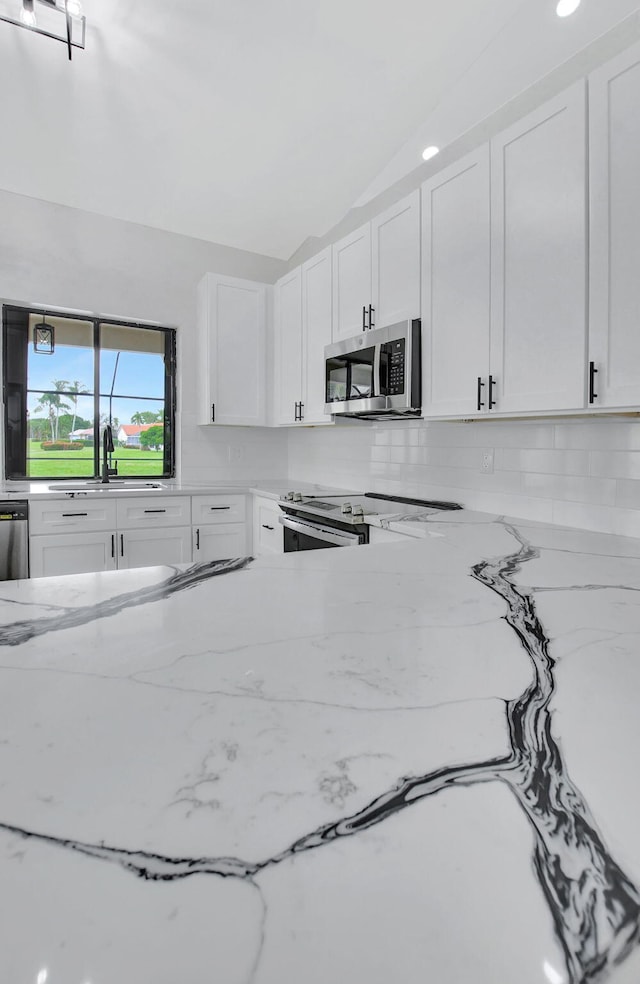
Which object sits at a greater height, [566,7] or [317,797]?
[566,7]

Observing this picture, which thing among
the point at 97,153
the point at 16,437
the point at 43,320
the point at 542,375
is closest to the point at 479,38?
the point at 542,375

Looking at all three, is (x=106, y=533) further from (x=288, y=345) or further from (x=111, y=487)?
(x=288, y=345)

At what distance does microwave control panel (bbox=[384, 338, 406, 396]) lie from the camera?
2.54m

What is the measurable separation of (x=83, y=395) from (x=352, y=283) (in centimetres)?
217

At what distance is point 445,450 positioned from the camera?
2834mm

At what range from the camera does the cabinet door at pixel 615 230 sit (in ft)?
5.10

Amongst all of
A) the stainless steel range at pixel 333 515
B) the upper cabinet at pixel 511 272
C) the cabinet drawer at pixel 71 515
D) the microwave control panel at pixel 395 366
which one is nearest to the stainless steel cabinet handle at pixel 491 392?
the upper cabinet at pixel 511 272

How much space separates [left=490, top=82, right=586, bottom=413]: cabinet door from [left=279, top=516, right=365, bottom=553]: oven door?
0.88 metres

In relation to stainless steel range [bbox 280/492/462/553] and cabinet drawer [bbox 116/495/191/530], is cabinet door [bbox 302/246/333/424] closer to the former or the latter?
stainless steel range [bbox 280/492/462/553]

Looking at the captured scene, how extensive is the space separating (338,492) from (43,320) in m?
2.43

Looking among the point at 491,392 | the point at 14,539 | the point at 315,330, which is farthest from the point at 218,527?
the point at 491,392

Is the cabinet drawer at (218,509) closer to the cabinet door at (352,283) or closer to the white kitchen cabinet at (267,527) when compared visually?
the white kitchen cabinet at (267,527)

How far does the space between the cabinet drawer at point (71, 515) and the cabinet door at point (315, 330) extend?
1435 millimetres

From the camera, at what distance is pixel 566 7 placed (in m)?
2.10
